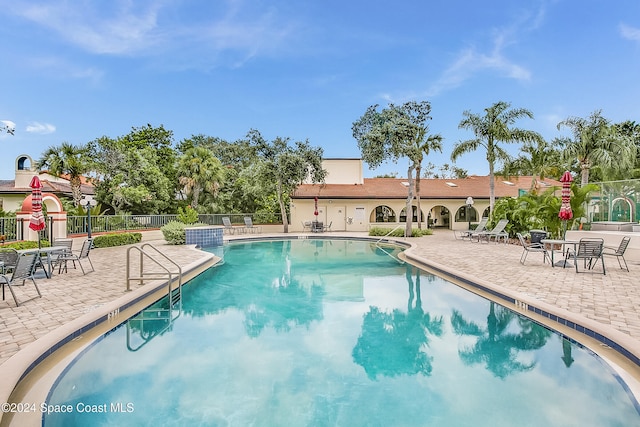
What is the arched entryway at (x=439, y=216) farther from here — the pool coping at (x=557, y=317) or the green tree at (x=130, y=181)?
the pool coping at (x=557, y=317)

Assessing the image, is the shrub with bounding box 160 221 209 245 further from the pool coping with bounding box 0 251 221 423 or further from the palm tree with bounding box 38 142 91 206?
the pool coping with bounding box 0 251 221 423

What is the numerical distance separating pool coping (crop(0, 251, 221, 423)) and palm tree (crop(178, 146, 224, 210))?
19775 millimetres

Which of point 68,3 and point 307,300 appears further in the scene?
point 68,3

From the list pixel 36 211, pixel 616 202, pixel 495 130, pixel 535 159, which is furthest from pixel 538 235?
pixel 36 211

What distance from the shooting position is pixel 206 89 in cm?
2998

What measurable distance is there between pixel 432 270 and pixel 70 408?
9739 mm

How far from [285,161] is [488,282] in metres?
18.2

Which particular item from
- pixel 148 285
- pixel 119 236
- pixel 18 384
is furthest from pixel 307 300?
pixel 119 236

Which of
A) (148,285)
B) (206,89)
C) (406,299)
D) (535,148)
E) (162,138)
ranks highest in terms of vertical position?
(206,89)

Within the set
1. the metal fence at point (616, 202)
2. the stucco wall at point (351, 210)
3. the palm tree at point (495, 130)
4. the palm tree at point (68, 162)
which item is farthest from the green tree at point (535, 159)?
the palm tree at point (68, 162)

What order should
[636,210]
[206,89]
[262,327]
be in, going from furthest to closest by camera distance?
1. [206,89]
2. [636,210]
3. [262,327]

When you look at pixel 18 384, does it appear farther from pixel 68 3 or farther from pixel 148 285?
pixel 68 3

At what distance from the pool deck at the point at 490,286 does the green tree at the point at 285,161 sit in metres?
13.4

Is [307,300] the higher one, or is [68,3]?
[68,3]
